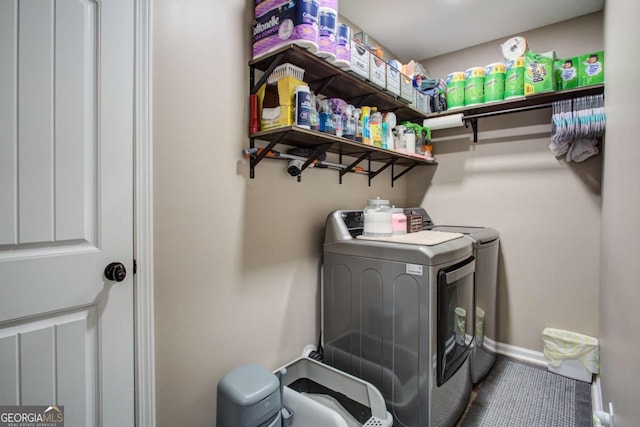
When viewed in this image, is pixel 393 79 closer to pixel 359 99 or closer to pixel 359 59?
pixel 359 99

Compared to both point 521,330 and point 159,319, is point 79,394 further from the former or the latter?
point 521,330

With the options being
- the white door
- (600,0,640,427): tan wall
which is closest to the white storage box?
(600,0,640,427): tan wall

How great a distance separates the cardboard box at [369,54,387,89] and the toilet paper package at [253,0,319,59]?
54 cm

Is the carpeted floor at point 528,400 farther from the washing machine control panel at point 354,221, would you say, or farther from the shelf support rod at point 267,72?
the shelf support rod at point 267,72

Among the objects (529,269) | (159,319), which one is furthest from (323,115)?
(529,269)

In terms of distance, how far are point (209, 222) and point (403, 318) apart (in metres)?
1.07

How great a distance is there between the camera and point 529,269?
8.06ft

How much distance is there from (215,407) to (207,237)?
823mm

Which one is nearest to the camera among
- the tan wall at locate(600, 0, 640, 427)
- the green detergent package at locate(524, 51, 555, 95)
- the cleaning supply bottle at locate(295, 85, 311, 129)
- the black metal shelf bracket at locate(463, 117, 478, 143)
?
the tan wall at locate(600, 0, 640, 427)

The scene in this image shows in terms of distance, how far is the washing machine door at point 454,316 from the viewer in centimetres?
151

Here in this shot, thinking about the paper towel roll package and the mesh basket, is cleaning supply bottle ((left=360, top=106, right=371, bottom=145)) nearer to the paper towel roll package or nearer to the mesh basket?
the mesh basket

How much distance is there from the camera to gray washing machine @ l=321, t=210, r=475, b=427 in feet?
4.82

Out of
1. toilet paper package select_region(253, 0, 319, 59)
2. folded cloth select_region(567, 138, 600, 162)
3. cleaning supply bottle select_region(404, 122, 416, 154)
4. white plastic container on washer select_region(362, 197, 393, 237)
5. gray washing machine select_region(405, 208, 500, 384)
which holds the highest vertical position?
toilet paper package select_region(253, 0, 319, 59)

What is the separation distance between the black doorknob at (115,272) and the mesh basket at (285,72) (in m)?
1.07
